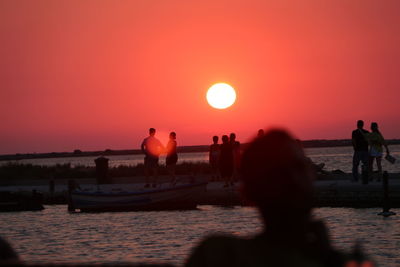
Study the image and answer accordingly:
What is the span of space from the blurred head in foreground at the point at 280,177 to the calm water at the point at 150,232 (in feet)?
58.9

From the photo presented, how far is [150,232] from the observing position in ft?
91.0

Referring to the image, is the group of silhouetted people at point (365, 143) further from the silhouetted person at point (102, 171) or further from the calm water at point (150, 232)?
the silhouetted person at point (102, 171)

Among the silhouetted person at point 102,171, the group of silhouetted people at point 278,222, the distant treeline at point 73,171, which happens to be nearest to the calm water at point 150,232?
the silhouetted person at point 102,171

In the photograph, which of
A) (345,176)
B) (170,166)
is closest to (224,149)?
(170,166)

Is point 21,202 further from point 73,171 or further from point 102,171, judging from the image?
point 73,171

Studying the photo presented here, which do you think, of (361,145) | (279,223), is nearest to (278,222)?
(279,223)

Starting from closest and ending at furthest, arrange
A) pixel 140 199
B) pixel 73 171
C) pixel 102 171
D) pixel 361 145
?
1. pixel 361 145
2. pixel 140 199
3. pixel 102 171
4. pixel 73 171

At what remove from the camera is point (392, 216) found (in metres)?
27.7

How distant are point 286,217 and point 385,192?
24727mm

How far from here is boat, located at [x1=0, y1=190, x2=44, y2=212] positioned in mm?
35625

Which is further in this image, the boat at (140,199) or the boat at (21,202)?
the boat at (21,202)

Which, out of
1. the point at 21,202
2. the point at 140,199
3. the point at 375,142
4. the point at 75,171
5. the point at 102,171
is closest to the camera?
the point at 375,142

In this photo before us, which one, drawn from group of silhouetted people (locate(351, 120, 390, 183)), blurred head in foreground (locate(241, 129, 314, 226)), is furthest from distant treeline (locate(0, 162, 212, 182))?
blurred head in foreground (locate(241, 129, 314, 226))

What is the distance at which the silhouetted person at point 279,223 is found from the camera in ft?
7.95
